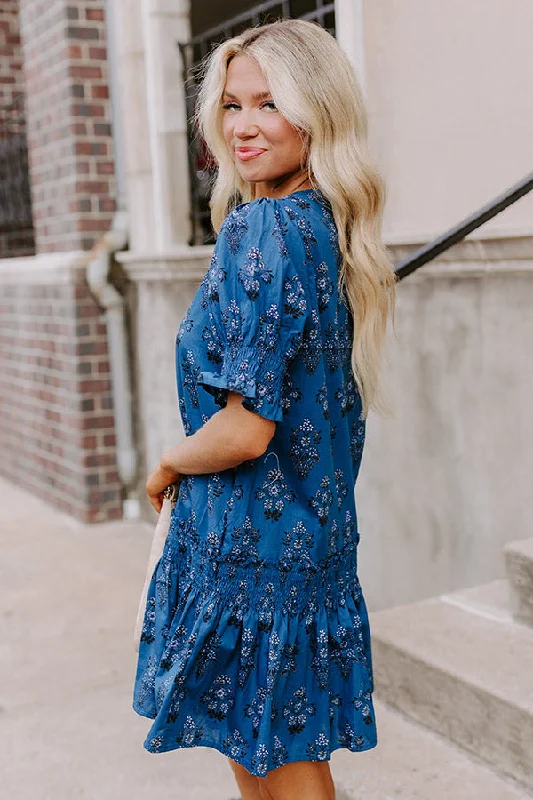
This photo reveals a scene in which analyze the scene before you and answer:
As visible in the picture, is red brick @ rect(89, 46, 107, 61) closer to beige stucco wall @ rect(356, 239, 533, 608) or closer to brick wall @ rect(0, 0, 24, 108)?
brick wall @ rect(0, 0, 24, 108)

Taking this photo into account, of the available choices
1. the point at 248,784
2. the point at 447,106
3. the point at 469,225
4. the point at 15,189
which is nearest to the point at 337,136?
the point at 469,225

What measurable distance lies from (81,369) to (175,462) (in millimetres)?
4141

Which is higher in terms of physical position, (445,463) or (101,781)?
(445,463)

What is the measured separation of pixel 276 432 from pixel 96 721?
2.08m

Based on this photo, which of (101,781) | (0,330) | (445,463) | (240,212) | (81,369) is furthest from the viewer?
(0,330)

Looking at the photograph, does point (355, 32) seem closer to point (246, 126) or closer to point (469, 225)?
point (469, 225)

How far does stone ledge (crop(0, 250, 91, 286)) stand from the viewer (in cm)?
574

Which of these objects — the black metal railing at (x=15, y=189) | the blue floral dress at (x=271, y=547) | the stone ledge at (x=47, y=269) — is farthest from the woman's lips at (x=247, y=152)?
the black metal railing at (x=15, y=189)

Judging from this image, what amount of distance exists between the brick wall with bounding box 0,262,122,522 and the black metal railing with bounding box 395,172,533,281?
10.8ft

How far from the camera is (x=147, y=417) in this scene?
5895 mm

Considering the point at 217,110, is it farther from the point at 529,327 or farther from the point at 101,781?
the point at 101,781

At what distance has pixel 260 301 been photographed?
1.61 meters

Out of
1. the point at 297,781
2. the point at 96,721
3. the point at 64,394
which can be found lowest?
the point at 96,721

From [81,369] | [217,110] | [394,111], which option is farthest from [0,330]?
[217,110]
